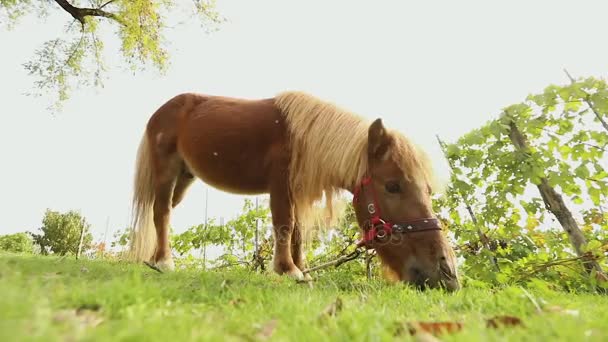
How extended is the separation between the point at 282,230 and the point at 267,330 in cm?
232

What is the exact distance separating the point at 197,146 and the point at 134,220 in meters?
1.50

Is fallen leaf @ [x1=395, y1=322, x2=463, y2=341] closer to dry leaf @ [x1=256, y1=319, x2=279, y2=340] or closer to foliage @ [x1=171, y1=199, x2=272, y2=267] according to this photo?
dry leaf @ [x1=256, y1=319, x2=279, y2=340]

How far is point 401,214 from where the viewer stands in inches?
108

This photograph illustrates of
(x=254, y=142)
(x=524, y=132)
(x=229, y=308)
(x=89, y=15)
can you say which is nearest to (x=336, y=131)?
(x=254, y=142)

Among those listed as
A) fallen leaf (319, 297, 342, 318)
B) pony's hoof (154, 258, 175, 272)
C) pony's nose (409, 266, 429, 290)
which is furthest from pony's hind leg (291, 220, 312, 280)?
fallen leaf (319, 297, 342, 318)

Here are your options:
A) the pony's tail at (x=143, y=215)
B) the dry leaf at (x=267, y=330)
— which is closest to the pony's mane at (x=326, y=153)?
the dry leaf at (x=267, y=330)

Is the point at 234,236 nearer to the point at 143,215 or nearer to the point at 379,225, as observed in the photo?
the point at 143,215

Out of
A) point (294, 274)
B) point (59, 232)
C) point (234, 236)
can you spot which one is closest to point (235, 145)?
point (294, 274)

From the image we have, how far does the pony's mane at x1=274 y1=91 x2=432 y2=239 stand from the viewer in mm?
3016

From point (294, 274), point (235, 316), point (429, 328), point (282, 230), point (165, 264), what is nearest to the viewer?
point (429, 328)

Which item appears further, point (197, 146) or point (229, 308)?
point (197, 146)

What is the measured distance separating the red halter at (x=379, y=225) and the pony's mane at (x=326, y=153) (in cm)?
14

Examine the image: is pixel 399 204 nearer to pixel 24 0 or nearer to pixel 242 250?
pixel 242 250

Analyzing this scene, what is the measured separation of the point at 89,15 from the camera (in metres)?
11.3
